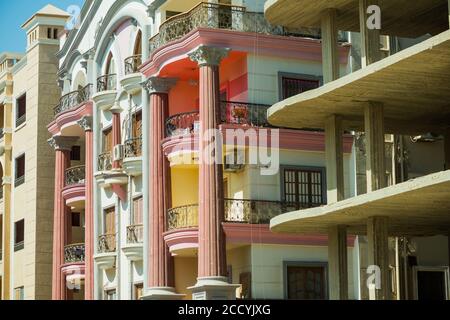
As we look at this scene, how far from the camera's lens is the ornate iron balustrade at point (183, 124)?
34.3 meters

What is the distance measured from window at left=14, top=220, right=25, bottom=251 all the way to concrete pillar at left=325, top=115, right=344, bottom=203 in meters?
22.7

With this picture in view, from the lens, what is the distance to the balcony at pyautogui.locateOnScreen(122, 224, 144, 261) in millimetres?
36875

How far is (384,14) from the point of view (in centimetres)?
2769

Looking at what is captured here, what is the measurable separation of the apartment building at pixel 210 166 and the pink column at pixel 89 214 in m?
1.57

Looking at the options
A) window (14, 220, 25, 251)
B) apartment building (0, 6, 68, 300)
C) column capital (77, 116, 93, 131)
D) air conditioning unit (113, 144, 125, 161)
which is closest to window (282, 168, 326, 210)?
air conditioning unit (113, 144, 125, 161)

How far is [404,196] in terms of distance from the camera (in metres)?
23.5

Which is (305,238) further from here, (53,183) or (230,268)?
(53,183)

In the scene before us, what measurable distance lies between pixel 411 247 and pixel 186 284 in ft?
22.9

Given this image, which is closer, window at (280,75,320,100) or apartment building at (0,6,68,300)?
window at (280,75,320,100)

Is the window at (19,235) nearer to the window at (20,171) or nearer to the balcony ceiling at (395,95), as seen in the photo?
the window at (20,171)

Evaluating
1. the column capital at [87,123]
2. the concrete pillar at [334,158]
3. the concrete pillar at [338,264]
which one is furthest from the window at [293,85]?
the column capital at [87,123]

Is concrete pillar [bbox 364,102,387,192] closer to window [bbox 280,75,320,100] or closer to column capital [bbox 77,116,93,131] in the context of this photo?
window [bbox 280,75,320,100]
